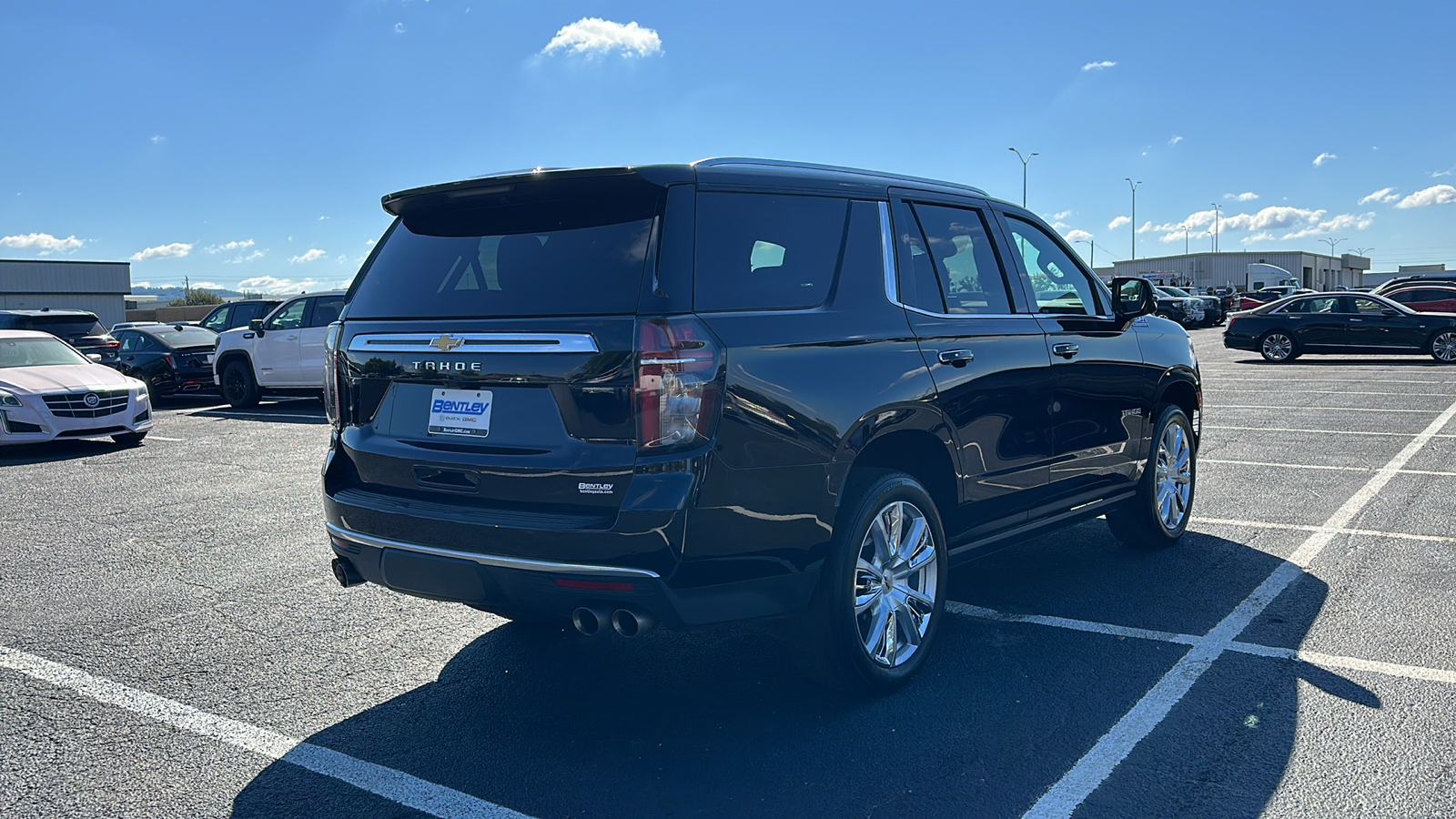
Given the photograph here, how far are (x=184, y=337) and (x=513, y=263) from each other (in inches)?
718

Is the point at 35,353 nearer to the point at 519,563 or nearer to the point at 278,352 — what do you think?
the point at 278,352

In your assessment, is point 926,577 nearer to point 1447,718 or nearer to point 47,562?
point 1447,718

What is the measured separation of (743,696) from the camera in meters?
4.18

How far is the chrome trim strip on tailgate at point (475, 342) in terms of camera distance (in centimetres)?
348

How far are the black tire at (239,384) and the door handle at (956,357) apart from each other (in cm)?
1536

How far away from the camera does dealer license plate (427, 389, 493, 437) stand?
367 cm

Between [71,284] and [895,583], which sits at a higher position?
[71,284]

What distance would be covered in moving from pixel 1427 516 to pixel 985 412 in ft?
14.5

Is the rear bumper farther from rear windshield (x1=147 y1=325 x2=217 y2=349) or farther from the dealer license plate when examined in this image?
rear windshield (x1=147 y1=325 x2=217 y2=349)

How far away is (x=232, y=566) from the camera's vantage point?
252 inches

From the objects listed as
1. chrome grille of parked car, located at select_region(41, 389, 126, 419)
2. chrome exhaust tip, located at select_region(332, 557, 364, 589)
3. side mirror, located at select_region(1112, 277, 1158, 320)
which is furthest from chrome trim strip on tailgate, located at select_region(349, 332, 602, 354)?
chrome grille of parked car, located at select_region(41, 389, 126, 419)

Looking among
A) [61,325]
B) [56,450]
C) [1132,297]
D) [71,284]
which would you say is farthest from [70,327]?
[71,284]

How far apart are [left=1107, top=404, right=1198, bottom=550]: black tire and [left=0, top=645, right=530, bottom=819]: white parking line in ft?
13.2

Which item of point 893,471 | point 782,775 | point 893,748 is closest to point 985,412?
point 893,471
